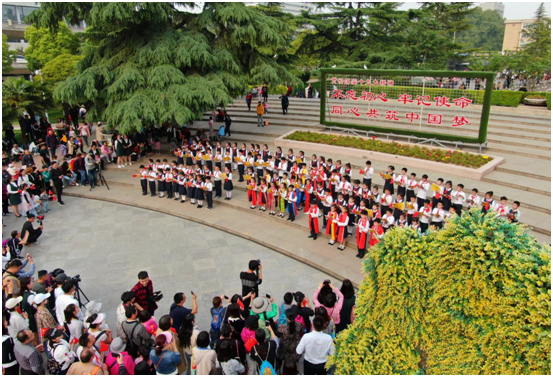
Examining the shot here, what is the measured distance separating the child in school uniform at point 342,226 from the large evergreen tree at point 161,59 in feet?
24.1

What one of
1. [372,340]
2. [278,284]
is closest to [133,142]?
[278,284]

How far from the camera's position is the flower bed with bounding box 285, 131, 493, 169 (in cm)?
1211

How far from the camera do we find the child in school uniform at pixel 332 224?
28.8 feet

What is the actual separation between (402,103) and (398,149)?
162 cm

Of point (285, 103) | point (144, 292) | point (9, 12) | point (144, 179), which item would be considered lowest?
point (144, 292)

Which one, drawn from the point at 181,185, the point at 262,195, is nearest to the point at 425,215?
the point at 262,195

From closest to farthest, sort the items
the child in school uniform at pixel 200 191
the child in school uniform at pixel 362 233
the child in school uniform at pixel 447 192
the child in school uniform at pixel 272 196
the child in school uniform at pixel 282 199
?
the child in school uniform at pixel 362 233 → the child in school uniform at pixel 447 192 → the child in school uniform at pixel 282 199 → the child in school uniform at pixel 272 196 → the child in school uniform at pixel 200 191

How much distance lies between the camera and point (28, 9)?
51.6 m

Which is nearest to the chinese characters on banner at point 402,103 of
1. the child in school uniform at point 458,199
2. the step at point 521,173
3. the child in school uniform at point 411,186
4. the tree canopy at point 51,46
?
the step at point 521,173

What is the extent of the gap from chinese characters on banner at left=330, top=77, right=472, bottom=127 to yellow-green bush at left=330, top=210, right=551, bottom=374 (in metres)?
10.2

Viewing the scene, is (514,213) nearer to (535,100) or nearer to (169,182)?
(169,182)

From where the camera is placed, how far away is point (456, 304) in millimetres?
3424

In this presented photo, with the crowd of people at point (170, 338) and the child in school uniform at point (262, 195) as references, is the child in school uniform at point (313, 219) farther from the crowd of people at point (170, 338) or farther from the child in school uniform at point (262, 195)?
the crowd of people at point (170, 338)

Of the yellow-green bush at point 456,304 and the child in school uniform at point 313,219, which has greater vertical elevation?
the yellow-green bush at point 456,304
